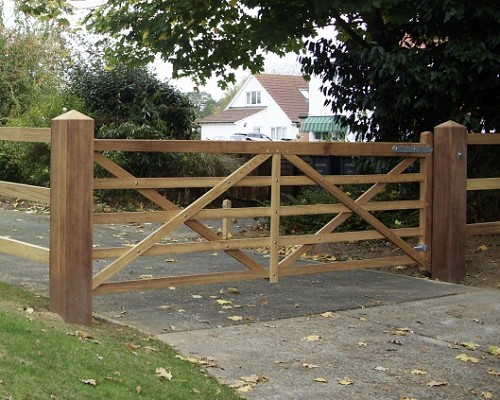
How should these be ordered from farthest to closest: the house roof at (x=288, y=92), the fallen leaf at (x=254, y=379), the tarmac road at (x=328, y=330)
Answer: the house roof at (x=288, y=92) → the tarmac road at (x=328, y=330) → the fallen leaf at (x=254, y=379)

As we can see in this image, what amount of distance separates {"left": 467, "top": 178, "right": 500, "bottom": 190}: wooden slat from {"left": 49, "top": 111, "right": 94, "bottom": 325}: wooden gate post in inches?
188

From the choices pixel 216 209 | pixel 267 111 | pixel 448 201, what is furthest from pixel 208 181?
pixel 267 111

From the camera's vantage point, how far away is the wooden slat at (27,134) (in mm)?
7035

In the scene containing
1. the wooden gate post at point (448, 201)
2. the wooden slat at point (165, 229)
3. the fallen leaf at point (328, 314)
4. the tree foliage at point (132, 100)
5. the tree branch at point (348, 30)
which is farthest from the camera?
the tree foliage at point (132, 100)

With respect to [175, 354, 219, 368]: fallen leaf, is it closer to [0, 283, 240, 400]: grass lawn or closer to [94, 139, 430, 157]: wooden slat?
[0, 283, 240, 400]: grass lawn

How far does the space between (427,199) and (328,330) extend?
9.83ft

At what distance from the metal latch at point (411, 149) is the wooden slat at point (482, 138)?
57 cm

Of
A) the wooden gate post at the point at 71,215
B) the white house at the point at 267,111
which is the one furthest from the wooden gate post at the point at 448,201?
the white house at the point at 267,111

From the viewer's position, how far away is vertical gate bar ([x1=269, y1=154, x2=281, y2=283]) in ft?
27.0

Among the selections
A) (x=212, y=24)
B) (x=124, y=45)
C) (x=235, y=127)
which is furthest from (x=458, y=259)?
(x=235, y=127)

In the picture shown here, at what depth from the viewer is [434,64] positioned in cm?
1145

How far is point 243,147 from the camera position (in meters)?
7.95

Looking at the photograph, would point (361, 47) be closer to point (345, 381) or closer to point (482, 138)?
point (482, 138)

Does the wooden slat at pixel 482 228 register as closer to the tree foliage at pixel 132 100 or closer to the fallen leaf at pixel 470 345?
the fallen leaf at pixel 470 345
